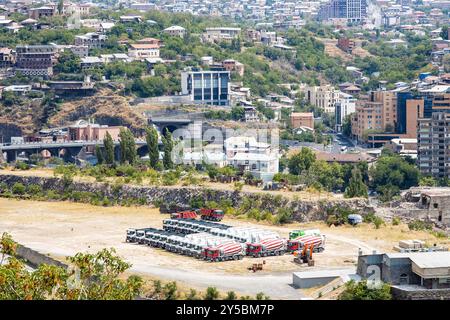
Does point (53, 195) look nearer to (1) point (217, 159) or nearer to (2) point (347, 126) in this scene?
(1) point (217, 159)

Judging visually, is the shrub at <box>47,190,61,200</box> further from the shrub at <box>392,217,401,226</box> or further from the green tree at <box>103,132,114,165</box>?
the shrub at <box>392,217,401,226</box>

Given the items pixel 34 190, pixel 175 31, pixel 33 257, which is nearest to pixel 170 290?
pixel 33 257

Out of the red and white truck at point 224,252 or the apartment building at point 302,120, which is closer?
the red and white truck at point 224,252

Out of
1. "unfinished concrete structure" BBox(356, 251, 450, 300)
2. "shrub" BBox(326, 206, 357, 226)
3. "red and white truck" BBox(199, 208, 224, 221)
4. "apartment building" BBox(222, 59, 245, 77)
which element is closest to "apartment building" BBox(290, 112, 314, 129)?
"apartment building" BBox(222, 59, 245, 77)

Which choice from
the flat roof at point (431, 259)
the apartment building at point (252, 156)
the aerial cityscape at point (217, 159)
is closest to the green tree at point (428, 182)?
the aerial cityscape at point (217, 159)

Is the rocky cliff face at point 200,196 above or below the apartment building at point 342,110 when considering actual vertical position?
above

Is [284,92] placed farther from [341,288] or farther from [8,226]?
[341,288]

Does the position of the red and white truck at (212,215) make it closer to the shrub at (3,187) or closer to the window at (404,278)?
the shrub at (3,187)
